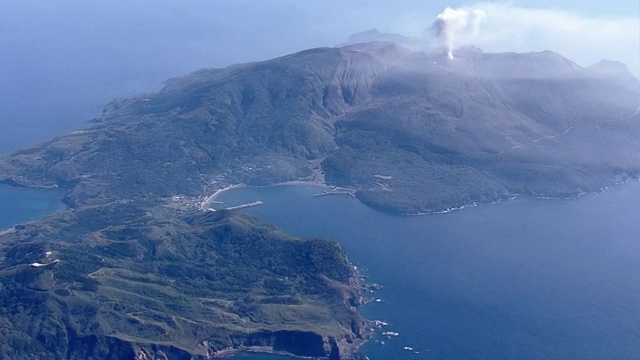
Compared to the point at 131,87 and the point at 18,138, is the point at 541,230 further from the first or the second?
the point at 131,87

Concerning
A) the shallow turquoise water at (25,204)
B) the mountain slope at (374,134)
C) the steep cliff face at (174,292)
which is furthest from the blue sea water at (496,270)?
the shallow turquoise water at (25,204)

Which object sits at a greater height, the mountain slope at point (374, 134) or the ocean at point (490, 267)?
the mountain slope at point (374, 134)

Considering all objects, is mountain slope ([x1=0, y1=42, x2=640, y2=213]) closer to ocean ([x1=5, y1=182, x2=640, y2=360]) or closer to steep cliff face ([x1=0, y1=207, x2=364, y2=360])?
ocean ([x1=5, y1=182, x2=640, y2=360])

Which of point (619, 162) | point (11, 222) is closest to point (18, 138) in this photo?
point (11, 222)

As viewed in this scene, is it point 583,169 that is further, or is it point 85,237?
point 583,169

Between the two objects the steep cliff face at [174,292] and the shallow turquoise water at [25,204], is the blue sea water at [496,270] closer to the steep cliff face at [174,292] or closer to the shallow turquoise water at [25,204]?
the steep cliff face at [174,292]

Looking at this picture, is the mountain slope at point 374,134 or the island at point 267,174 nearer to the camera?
the island at point 267,174

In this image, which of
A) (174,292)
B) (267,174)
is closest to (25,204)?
(267,174)
